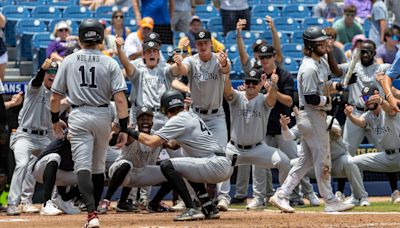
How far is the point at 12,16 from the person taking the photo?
57.1 ft

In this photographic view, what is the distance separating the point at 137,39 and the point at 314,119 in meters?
5.04

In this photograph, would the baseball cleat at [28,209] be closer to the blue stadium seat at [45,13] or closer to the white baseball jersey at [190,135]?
the white baseball jersey at [190,135]

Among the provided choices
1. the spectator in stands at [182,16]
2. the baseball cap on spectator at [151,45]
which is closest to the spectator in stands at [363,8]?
the spectator in stands at [182,16]

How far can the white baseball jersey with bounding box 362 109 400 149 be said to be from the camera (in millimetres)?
12625

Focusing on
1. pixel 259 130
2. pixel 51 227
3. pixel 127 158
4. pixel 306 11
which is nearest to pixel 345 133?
pixel 259 130

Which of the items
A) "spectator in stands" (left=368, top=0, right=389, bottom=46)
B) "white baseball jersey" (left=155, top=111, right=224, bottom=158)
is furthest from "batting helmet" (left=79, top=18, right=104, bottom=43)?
"spectator in stands" (left=368, top=0, right=389, bottom=46)

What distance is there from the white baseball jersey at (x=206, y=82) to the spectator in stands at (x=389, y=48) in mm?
4930

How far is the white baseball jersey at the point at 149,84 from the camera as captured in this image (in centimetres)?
1179

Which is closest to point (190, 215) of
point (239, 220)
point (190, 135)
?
point (239, 220)

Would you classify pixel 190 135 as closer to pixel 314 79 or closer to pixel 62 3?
pixel 314 79

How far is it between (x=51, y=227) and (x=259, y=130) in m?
3.43

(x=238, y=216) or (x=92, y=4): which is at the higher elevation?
(x=92, y=4)

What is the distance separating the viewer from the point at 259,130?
11984mm

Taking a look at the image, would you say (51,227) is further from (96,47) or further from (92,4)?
(92,4)
